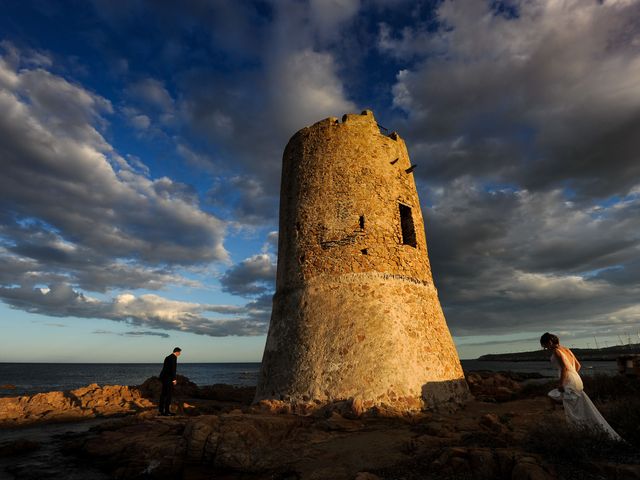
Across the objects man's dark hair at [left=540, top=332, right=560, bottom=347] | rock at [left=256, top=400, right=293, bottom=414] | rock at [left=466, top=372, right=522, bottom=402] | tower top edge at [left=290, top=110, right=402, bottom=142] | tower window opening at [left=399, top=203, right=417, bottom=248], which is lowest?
rock at [left=256, top=400, right=293, bottom=414]

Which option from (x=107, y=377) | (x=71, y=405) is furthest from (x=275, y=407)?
(x=107, y=377)

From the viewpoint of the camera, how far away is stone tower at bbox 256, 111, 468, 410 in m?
8.89

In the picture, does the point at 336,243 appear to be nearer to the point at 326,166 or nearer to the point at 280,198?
the point at 326,166

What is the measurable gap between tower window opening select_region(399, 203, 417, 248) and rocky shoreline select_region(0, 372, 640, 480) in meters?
4.67

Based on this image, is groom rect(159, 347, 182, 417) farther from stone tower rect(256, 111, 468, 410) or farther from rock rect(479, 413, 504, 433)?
rock rect(479, 413, 504, 433)

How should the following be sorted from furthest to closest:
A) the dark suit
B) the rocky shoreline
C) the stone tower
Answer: the dark suit < the stone tower < the rocky shoreline

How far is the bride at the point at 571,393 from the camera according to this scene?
Result: 5330 mm

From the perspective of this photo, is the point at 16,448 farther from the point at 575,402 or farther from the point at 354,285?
the point at 575,402

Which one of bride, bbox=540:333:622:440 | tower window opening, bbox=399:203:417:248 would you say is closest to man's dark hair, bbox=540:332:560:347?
bride, bbox=540:333:622:440

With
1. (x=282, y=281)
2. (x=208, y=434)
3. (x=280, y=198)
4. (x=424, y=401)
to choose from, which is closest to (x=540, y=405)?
(x=424, y=401)

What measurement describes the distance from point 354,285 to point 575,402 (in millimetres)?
5183

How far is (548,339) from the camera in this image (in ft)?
20.1

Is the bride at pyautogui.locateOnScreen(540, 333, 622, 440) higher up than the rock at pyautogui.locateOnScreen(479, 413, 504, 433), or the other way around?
the bride at pyautogui.locateOnScreen(540, 333, 622, 440)

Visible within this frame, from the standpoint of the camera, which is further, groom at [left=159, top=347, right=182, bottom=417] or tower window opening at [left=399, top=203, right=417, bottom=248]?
tower window opening at [left=399, top=203, right=417, bottom=248]
